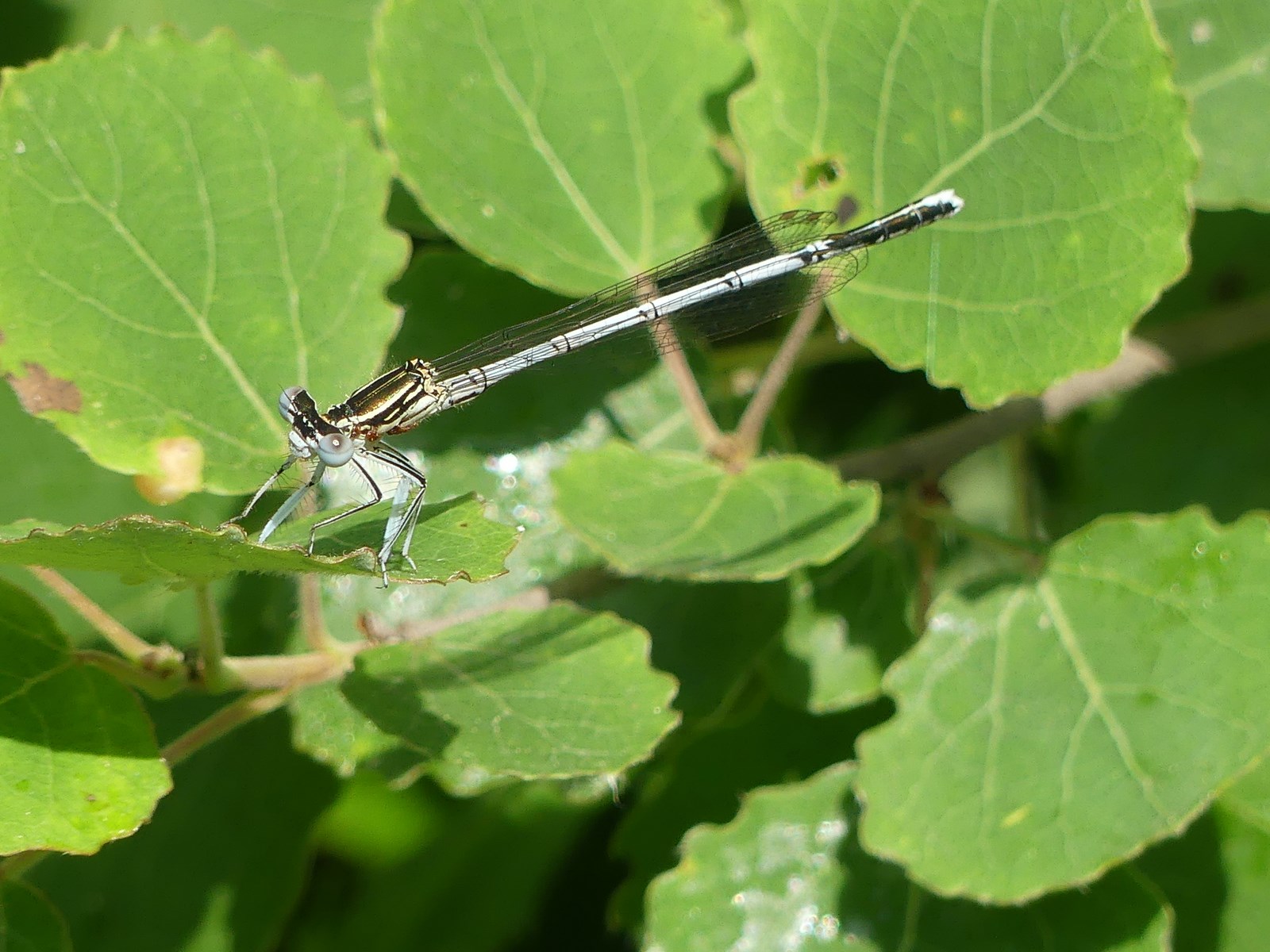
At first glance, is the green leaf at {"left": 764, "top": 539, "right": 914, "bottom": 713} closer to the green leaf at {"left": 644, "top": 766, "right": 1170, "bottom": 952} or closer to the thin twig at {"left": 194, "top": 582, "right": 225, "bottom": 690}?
the green leaf at {"left": 644, "top": 766, "right": 1170, "bottom": 952}

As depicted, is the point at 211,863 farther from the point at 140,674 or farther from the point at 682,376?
the point at 682,376

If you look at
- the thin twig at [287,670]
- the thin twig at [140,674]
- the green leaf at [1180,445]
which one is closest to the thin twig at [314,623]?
the thin twig at [287,670]

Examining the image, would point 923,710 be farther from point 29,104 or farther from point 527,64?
point 29,104

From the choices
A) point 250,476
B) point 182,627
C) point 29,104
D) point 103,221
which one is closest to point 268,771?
point 182,627

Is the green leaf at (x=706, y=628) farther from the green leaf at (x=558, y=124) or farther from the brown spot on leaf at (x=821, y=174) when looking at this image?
the brown spot on leaf at (x=821, y=174)

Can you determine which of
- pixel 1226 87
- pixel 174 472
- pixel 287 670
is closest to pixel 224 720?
pixel 287 670

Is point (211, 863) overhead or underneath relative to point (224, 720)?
underneath
